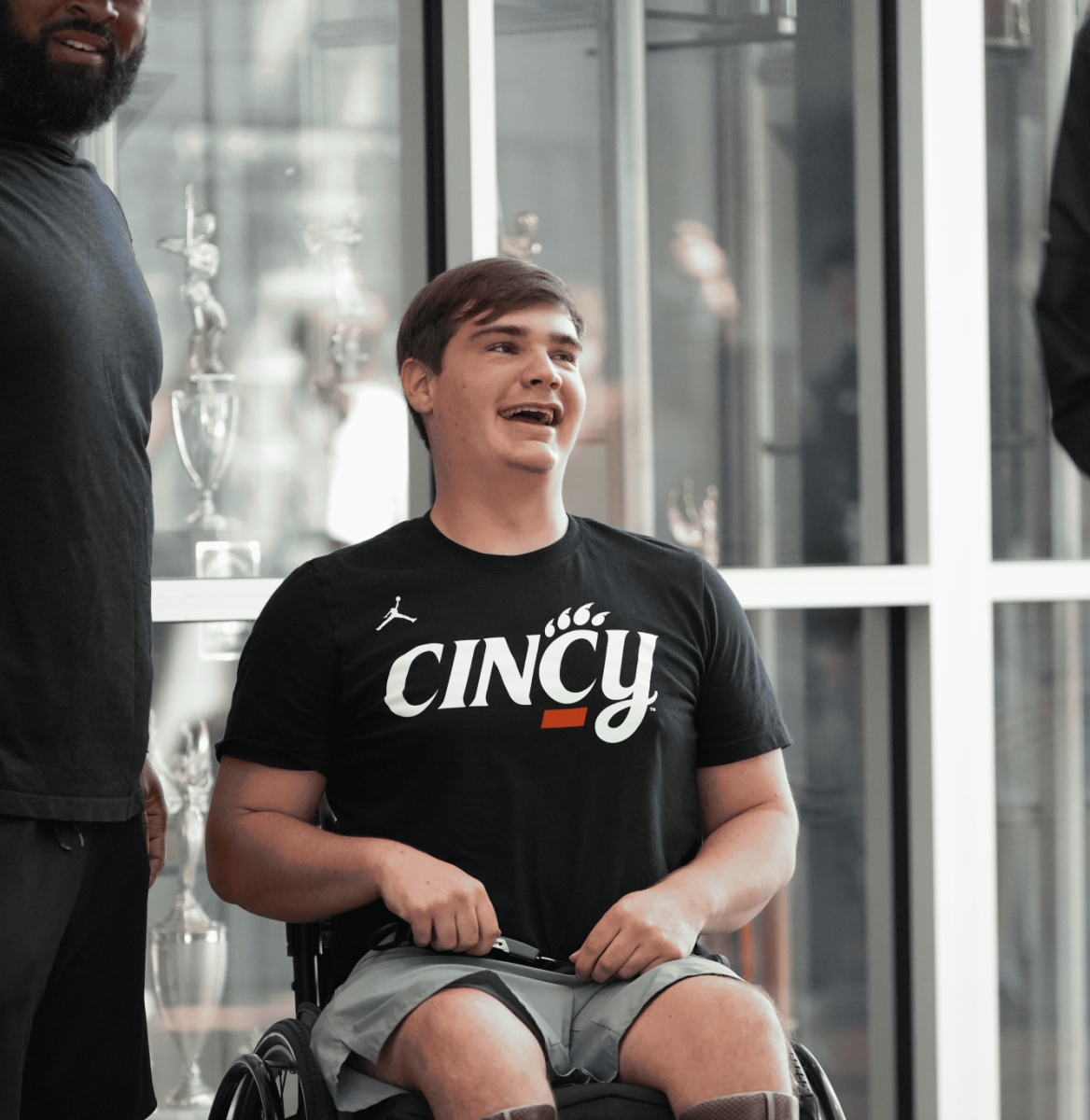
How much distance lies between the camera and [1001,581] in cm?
232

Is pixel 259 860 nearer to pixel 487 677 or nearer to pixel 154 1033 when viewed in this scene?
pixel 487 677

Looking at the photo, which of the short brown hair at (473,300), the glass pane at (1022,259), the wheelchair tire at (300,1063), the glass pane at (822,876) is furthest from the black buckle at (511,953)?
the glass pane at (1022,259)

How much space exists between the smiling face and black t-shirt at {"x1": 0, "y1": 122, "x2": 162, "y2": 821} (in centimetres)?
38

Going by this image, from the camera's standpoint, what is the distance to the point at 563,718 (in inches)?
59.1

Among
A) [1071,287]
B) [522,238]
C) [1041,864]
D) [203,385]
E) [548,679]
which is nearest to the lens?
[1071,287]

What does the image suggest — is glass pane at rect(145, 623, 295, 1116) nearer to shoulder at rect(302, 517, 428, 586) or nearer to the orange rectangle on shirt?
shoulder at rect(302, 517, 428, 586)

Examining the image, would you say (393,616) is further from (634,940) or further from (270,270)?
(270,270)

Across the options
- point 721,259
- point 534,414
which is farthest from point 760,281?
point 534,414

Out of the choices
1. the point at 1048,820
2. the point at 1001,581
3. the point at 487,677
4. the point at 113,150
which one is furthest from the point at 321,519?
the point at 1048,820

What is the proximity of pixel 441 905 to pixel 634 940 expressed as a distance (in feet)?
0.70

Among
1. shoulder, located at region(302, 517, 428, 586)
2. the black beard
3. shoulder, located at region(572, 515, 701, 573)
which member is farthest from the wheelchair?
the black beard

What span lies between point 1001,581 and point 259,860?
1476 millimetres

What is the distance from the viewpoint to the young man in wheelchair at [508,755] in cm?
136

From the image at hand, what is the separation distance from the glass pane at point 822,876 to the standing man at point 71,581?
131 cm
